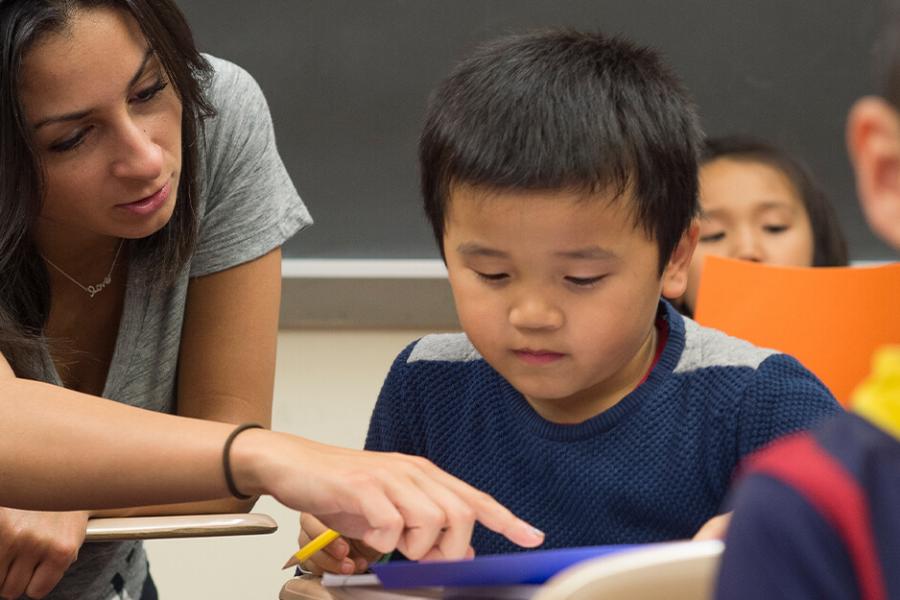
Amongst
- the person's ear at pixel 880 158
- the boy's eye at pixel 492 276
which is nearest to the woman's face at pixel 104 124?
the boy's eye at pixel 492 276

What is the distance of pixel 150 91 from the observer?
1282 millimetres

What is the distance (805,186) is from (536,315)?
118cm

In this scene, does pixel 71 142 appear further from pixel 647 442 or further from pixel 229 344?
pixel 647 442

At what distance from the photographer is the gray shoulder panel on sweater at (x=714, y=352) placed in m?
1.15

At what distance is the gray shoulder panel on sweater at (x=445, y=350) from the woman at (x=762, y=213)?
0.70 meters

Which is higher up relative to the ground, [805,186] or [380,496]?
[805,186]

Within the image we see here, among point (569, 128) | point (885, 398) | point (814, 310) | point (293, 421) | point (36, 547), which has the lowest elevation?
point (293, 421)

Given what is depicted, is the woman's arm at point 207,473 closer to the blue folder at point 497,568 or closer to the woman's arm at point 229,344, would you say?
the blue folder at point 497,568

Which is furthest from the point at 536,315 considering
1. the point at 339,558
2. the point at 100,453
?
the point at 100,453

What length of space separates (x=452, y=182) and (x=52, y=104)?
16.3 inches

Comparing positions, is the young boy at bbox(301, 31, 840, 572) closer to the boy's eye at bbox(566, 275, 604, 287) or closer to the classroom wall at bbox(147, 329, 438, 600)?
the boy's eye at bbox(566, 275, 604, 287)

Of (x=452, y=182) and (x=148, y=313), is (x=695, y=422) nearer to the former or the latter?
(x=452, y=182)

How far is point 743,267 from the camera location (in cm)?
156

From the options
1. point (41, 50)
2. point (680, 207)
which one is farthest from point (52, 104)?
point (680, 207)
